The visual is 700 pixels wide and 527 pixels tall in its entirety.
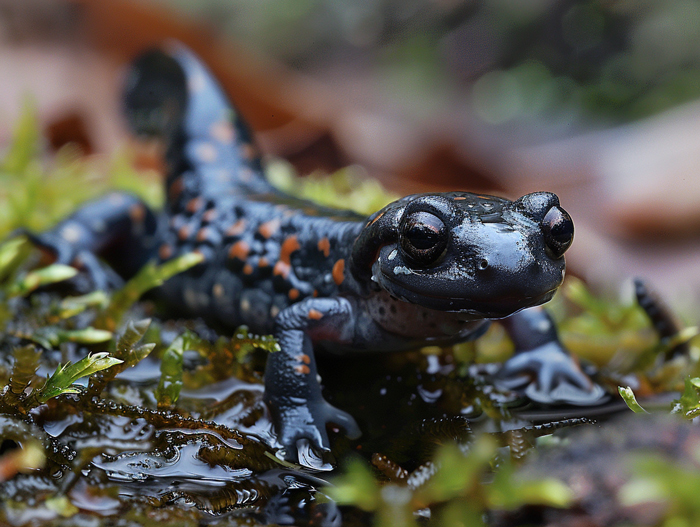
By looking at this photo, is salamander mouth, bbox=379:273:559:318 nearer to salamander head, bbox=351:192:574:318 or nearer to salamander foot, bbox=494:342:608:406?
salamander head, bbox=351:192:574:318

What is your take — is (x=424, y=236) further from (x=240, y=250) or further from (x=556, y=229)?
(x=240, y=250)

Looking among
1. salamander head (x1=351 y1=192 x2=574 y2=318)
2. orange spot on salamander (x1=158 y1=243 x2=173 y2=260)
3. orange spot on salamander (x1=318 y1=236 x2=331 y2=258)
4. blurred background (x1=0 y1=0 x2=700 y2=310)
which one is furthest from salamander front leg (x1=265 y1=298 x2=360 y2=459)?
blurred background (x1=0 y1=0 x2=700 y2=310)

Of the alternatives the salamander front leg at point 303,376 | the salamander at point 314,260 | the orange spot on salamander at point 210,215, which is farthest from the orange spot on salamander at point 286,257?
the orange spot on salamander at point 210,215

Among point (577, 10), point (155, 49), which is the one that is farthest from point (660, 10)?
point (155, 49)

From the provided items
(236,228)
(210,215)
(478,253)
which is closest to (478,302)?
(478,253)

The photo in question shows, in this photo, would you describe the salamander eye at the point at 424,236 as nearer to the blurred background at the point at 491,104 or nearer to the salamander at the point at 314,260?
the salamander at the point at 314,260
